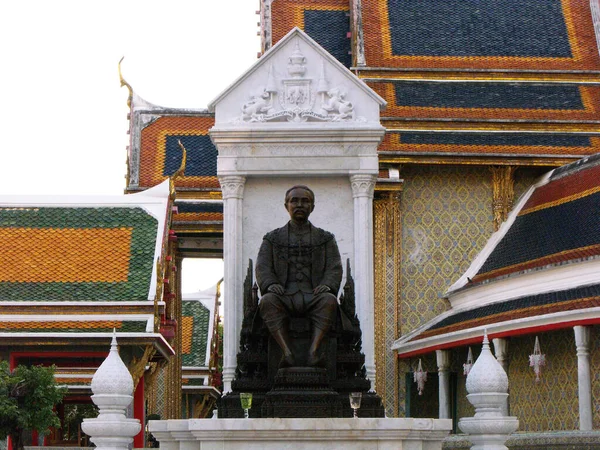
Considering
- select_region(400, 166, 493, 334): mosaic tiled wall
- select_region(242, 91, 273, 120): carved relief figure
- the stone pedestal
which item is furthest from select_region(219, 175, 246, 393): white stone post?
select_region(400, 166, 493, 334): mosaic tiled wall

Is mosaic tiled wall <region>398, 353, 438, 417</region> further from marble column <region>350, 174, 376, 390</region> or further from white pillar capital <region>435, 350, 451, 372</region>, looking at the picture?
marble column <region>350, 174, 376, 390</region>

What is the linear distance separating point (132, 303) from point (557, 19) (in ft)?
35.8

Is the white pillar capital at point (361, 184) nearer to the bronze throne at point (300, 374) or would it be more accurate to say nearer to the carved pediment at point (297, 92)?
the carved pediment at point (297, 92)

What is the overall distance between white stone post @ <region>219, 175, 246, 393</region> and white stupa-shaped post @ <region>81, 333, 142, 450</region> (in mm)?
3940

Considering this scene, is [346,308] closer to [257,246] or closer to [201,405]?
[257,246]

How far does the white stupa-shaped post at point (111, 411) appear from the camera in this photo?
1241 cm

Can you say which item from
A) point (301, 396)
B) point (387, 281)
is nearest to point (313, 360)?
point (301, 396)

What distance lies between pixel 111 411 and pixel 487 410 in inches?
131

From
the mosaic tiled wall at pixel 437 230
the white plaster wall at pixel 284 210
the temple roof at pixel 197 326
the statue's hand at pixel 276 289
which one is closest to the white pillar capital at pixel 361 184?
the white plaster wall at pixel 284 210

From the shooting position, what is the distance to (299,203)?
502 inches

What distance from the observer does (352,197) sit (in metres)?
16.7

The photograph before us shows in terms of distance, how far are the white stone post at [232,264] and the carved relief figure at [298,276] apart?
151 inches

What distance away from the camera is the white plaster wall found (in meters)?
16.7

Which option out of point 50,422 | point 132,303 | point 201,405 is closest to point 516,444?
point 50,422
